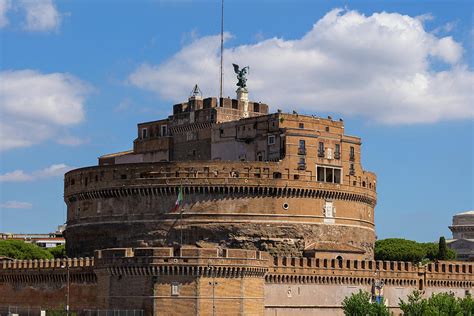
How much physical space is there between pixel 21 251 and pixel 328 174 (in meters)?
46.7

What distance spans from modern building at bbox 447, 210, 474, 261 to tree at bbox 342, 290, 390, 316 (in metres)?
74.9

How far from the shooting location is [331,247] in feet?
304

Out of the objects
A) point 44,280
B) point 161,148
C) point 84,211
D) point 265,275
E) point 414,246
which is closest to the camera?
point 265,275

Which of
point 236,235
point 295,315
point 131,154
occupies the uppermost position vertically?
point 131,154

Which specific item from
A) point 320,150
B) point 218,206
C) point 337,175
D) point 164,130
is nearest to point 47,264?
point 218,206

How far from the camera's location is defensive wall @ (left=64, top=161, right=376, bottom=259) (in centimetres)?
9069

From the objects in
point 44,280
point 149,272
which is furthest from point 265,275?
point 44,280

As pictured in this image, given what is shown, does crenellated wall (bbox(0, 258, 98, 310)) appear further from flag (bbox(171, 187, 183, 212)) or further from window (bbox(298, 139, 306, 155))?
window (bbox(298, 139, 306, 155))

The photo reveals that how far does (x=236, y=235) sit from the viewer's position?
90.6 meters

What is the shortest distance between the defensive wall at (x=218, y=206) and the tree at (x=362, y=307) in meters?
11.2

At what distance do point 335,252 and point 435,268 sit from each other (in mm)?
8305

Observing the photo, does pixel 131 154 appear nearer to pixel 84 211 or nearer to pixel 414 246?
pixel 84 211

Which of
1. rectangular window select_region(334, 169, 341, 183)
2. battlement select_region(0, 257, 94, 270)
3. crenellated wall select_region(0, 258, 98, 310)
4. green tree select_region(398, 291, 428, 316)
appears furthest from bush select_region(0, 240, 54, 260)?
green tree select_region(398, 291, 428, 316)

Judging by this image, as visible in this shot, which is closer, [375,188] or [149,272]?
[149,272]
